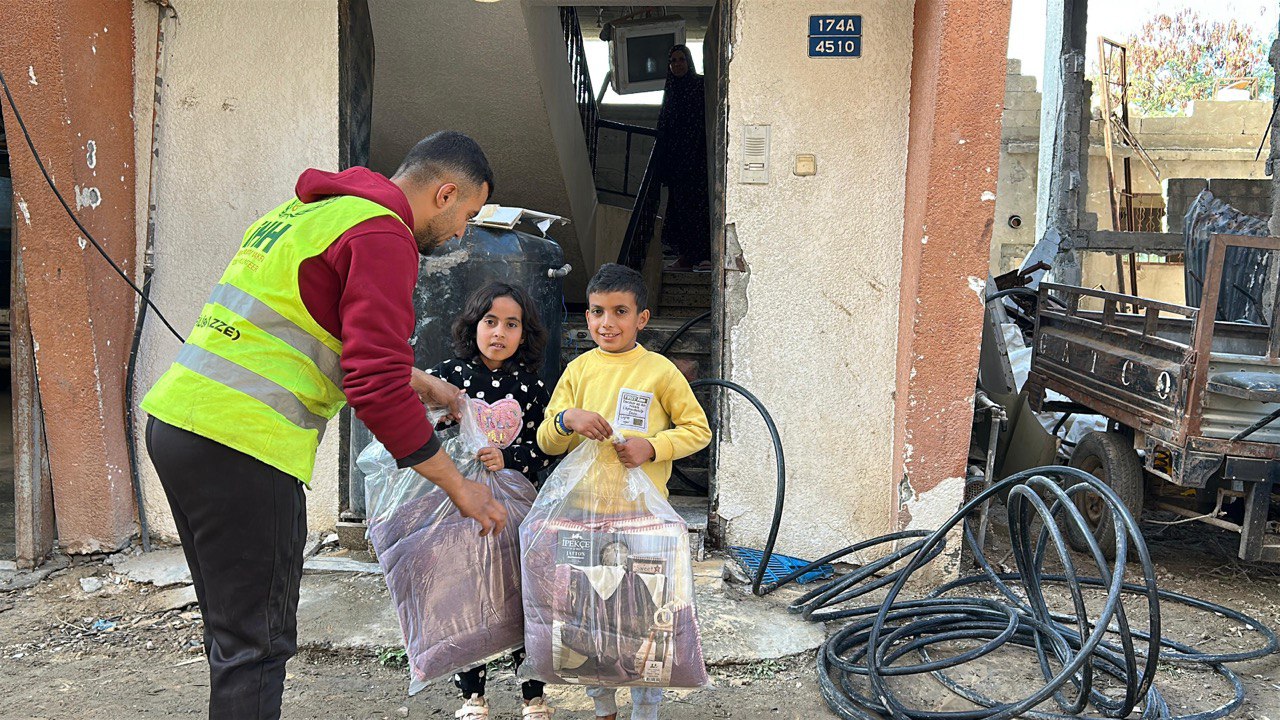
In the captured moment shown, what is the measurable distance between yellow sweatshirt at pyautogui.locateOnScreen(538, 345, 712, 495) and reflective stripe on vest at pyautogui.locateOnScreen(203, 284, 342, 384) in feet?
2.95

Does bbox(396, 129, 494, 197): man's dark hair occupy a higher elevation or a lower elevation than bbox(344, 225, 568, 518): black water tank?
higher

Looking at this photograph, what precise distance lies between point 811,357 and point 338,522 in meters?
2.42

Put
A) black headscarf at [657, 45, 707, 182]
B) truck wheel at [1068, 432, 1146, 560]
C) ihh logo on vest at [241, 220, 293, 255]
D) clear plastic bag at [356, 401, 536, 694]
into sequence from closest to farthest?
ihh logo on vest at [241, 220, 293, 255], clear plastic bag at [356, 401, 536, 694], truck wheel at [1068, 432, 1146, 560], black headscarf at [657, 45, 707, 182]

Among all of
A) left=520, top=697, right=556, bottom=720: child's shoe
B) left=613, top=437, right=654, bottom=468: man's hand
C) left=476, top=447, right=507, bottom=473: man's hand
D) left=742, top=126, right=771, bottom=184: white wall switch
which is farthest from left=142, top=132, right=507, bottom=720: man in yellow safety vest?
left=742, top=126, right=771, bottom=184: white wall switch

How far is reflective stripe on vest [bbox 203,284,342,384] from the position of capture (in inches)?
80.7

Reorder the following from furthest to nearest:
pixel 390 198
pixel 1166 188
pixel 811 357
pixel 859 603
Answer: pixel 1166 188
pixel 811 357
pixel 859 603
pixel 390 198

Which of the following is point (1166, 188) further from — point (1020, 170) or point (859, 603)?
point (859, 603)

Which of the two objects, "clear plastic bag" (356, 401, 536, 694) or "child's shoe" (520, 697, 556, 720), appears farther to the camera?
"child's shoe" (520, 697, 556, 720)

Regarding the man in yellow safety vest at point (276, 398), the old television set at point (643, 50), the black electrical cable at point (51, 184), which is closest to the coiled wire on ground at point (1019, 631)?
the man in yellow safety vest at point (276, 398)

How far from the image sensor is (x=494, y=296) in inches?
123

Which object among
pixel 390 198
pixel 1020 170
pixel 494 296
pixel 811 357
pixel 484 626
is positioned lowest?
pixel 484 626

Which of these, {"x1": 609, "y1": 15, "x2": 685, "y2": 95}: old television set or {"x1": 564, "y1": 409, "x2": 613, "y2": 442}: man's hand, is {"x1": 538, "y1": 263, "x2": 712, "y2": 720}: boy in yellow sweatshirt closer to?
{"x1": 564, "y1": 409, "x2": 613, "y2": 442}: man's hand

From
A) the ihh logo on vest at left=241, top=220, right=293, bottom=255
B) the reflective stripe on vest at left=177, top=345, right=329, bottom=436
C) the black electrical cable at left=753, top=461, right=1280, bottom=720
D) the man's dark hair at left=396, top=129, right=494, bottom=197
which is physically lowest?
the black electrical cable at left=753, top=461, right=1280, bottom=720

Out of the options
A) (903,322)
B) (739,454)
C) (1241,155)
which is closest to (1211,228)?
(903,322)
